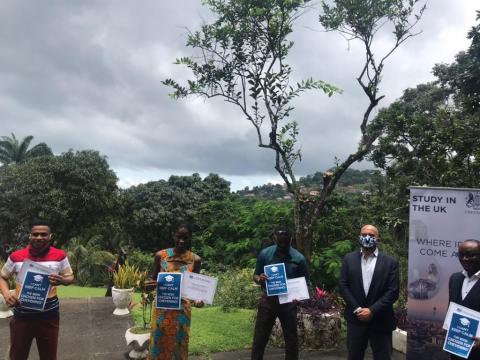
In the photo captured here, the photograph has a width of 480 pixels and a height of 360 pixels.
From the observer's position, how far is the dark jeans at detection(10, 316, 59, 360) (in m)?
3.68

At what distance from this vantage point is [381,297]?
3871mm

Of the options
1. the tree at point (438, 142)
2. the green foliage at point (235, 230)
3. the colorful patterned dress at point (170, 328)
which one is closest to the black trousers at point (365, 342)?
the colorful patterned dress at point (170, 328)

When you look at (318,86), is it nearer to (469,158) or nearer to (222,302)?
(469,158)

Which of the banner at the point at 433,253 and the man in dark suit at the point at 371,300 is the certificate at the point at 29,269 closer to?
the man in dark suit at the point at 371,300

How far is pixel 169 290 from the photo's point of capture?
13.2 ft

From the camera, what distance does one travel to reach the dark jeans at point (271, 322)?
14.6 ft

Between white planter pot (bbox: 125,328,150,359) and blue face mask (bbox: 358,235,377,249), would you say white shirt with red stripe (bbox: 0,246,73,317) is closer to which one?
white planter pot (bbox: 125,328,150,359)

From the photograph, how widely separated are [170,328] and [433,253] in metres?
2.75

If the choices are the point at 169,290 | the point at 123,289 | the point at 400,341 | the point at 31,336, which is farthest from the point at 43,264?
the point at 400,341

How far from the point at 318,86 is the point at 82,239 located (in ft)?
55.5

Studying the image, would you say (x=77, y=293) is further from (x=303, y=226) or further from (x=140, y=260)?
(x=303, y=226)

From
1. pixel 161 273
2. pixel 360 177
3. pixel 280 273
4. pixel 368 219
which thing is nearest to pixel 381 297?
pixel 280 273

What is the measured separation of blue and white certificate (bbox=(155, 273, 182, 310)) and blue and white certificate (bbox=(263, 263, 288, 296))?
36.6 inches

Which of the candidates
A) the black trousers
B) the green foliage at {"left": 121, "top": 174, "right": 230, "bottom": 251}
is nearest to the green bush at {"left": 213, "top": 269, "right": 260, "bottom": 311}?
the black trousers
